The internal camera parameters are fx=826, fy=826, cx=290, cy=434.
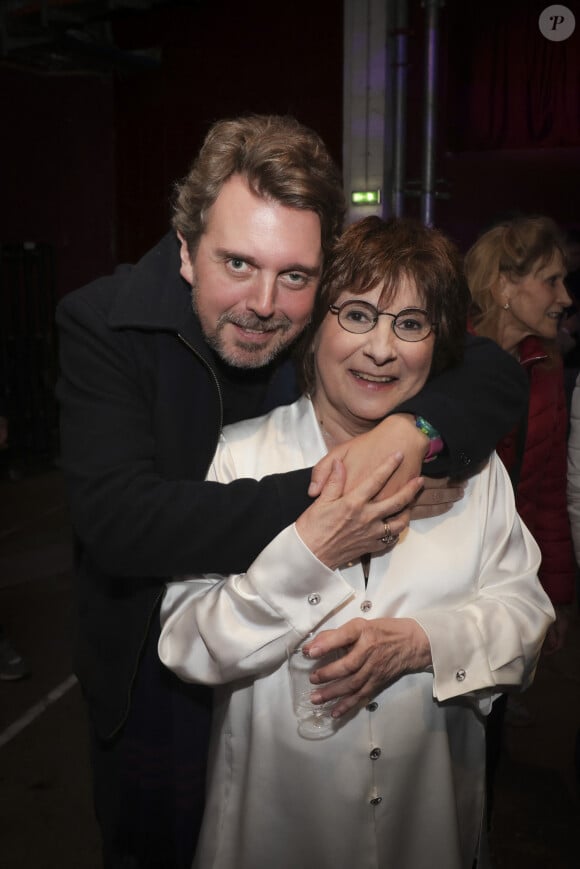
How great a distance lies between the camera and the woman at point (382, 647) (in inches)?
55.5

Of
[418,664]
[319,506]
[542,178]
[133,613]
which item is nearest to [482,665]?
[418,664]

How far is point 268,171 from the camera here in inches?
55.2

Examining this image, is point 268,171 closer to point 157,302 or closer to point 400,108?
point 157,302

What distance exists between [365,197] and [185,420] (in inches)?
237

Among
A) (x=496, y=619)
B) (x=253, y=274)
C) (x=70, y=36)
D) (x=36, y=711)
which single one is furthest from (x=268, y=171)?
(x=70, y=36)

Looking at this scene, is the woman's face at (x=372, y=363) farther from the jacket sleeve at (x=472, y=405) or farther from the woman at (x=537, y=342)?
the woman at (x=537, y=342)

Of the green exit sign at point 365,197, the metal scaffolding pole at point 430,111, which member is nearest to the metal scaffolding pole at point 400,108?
the green exit sign at point 365,197

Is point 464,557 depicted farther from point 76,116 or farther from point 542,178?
point 76,116

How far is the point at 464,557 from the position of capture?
59.1 inches

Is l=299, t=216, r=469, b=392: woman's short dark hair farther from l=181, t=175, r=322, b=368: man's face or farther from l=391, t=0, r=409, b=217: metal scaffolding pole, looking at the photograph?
l=391, t=0, r=409, b=217: metal scaffolding pole

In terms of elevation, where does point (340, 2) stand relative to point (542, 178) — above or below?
above

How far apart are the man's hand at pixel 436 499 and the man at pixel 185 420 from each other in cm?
7

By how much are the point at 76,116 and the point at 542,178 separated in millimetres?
4799

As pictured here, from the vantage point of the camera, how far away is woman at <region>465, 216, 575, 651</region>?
2.44 m
